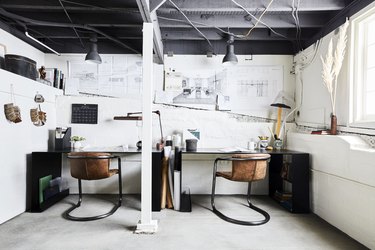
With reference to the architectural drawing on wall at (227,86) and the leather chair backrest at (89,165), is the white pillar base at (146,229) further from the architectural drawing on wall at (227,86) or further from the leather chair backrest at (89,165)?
the architectural drawing on wall at (227,86)

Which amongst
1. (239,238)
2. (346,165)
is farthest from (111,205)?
(346,165)

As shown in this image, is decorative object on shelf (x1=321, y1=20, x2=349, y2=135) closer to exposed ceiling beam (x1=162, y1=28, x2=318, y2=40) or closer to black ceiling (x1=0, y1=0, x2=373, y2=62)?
black ceiling (x1=0, y1=0, x2=373, y2=62)

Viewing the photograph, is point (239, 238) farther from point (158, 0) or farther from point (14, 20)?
point (14, 20)

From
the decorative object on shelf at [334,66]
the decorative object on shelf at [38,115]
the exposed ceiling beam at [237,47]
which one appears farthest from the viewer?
the exposed ceiling beam at [237,47]

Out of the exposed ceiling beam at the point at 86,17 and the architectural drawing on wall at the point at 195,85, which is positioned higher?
the exposed ceiling beam at the point at 86,17

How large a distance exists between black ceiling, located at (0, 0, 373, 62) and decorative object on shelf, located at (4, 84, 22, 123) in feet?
3.15

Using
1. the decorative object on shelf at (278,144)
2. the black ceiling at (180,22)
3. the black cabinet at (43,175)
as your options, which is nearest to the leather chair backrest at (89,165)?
the black cabinet at (43,175)

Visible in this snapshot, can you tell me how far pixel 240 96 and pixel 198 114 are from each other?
751 mm

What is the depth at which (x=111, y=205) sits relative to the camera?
9.58 feet

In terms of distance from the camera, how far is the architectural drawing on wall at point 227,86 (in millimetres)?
3479

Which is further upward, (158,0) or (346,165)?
(158,0)

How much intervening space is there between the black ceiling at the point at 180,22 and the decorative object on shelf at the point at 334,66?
1.10 feet

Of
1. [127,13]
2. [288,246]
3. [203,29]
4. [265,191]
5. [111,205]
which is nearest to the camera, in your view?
[288,246]

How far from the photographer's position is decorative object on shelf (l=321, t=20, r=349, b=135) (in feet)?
7.66
